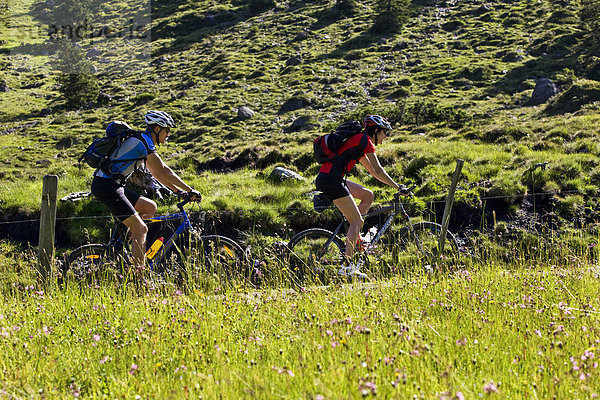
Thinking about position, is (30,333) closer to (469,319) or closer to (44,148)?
(469,319)

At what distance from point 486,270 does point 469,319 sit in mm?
2238

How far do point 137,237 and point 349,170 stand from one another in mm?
3352

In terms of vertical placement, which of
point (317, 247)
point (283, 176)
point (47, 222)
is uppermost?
point (47, 222)

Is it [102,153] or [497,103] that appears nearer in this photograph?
[102,153]

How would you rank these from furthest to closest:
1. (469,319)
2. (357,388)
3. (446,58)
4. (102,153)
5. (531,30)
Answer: (531,30) → (446,58) → (102,153) → (469,319) → (357,388)

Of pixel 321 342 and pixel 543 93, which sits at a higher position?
pixel 321 342

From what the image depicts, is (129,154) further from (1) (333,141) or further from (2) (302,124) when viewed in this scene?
(2) (302,124)

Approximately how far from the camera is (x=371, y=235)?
864cm

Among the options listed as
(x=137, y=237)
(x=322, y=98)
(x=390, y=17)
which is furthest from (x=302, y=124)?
(x=390, y=17)

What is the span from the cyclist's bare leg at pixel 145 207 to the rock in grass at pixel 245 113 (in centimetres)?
3221

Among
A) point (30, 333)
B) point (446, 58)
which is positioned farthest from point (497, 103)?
point (30, 333)

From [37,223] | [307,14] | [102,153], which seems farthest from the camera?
[307,14]

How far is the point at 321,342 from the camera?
4.01m

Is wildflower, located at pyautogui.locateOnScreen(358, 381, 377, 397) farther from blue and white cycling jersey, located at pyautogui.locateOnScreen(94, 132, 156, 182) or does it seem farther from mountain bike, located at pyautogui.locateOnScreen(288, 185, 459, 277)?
blue and white cycling jersey, located at pyautogui.locateOnScreen(94, 132, 156, 182)
